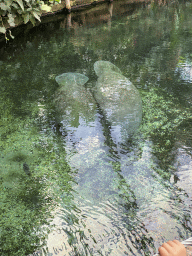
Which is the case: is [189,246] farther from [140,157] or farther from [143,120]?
[143,120]

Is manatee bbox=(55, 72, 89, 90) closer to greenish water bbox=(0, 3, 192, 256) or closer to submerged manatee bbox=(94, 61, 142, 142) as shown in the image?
greenish water bbox=(0, 3, 192, 256)

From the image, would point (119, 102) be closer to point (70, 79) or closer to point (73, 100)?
point (73, 100)

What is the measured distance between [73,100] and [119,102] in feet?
1.81

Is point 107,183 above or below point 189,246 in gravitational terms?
below

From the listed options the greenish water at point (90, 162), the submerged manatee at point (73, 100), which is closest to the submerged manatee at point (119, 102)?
the greenish water at point (90, 162)

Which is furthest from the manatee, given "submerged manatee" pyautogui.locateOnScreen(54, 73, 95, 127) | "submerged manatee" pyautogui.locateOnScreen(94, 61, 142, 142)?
"submerged manatee" pyautogui.locateOnScreen(94, 61, 142, 142)

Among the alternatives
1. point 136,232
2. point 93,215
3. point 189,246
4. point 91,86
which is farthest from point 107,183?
point 91,86

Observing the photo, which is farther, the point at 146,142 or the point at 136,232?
the point at 146,142

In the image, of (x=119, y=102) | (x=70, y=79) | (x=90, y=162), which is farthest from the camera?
(x=70, y=79)

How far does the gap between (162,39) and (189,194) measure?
3997 millimetres

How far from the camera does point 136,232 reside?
4.93 ft

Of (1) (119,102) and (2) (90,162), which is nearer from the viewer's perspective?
(2) (90,162)

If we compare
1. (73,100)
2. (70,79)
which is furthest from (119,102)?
(70,79)

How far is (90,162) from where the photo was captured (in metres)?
2.08
